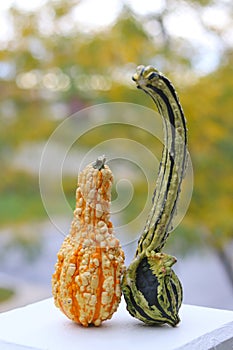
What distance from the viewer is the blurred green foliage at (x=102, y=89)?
3.39 metres

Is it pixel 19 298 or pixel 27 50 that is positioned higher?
pixel 27 50

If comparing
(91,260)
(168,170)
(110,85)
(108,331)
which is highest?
(110,85)

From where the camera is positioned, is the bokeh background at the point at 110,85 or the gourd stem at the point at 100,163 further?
the bokeh background at the point at 110,85

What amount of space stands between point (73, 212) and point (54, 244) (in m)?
3.82

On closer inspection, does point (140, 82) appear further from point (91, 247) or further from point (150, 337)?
point (150, 337)

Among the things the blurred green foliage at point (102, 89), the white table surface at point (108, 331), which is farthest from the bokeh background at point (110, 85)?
the white table surface at point (108, 331)

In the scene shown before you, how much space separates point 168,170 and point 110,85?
82.9 inches

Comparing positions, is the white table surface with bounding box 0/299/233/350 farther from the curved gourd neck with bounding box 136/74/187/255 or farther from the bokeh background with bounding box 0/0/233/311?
the bokeh background with bounding box 0/0/233/311

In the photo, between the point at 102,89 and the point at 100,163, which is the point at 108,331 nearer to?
the point at 100,163

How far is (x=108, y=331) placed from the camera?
1.39m

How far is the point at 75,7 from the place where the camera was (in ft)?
12.2

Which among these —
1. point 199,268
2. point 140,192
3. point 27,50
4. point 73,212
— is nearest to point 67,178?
point 140,192

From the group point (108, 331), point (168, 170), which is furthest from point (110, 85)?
point (108, 331)

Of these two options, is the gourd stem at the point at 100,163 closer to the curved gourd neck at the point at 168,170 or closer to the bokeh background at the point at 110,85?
the curved gourd neck at the point at 168,170
